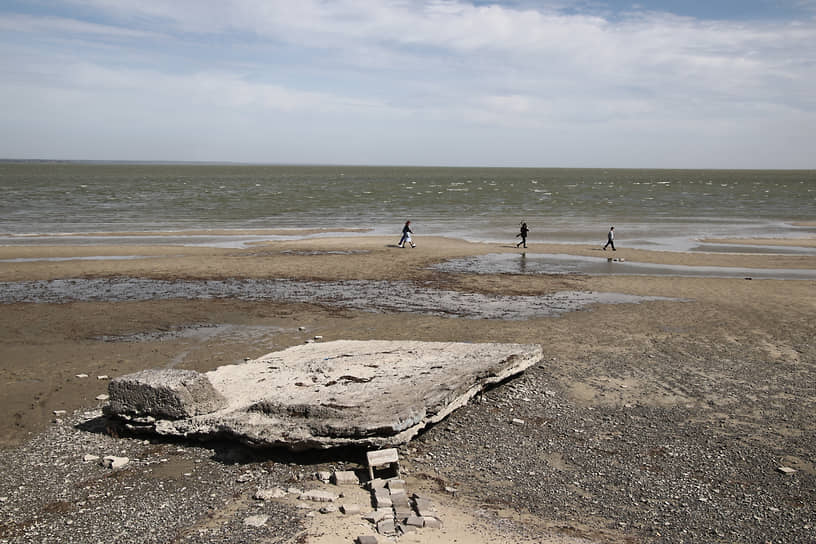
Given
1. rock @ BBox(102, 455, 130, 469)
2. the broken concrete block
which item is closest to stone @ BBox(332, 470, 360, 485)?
the broken concrete block

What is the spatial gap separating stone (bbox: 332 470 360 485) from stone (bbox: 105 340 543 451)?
462 millimetres

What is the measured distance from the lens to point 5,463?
8.61m

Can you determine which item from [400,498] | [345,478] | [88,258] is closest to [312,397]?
[345,478]

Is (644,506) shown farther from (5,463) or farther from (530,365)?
(5,463)

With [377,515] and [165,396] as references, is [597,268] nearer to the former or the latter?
[165,396]

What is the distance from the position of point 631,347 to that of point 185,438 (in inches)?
374

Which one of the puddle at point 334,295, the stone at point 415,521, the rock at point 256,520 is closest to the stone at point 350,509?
the stone at point 415,521

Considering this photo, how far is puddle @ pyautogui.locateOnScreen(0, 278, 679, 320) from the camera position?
18031 mm

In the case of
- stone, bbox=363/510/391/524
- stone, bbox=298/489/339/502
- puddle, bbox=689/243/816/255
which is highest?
puddle, bbox=689/243/816/255

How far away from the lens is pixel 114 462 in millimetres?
8477

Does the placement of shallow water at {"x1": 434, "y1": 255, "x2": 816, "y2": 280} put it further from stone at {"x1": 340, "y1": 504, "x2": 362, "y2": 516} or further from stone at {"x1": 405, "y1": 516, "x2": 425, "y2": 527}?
stone at {"x1": 405, "y1": 516, "x2": 425, "y2": 527}

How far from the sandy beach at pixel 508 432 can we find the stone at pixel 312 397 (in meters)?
0.32

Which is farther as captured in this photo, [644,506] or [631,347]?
[631,347]

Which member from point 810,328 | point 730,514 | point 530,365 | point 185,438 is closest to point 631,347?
point 530,365
